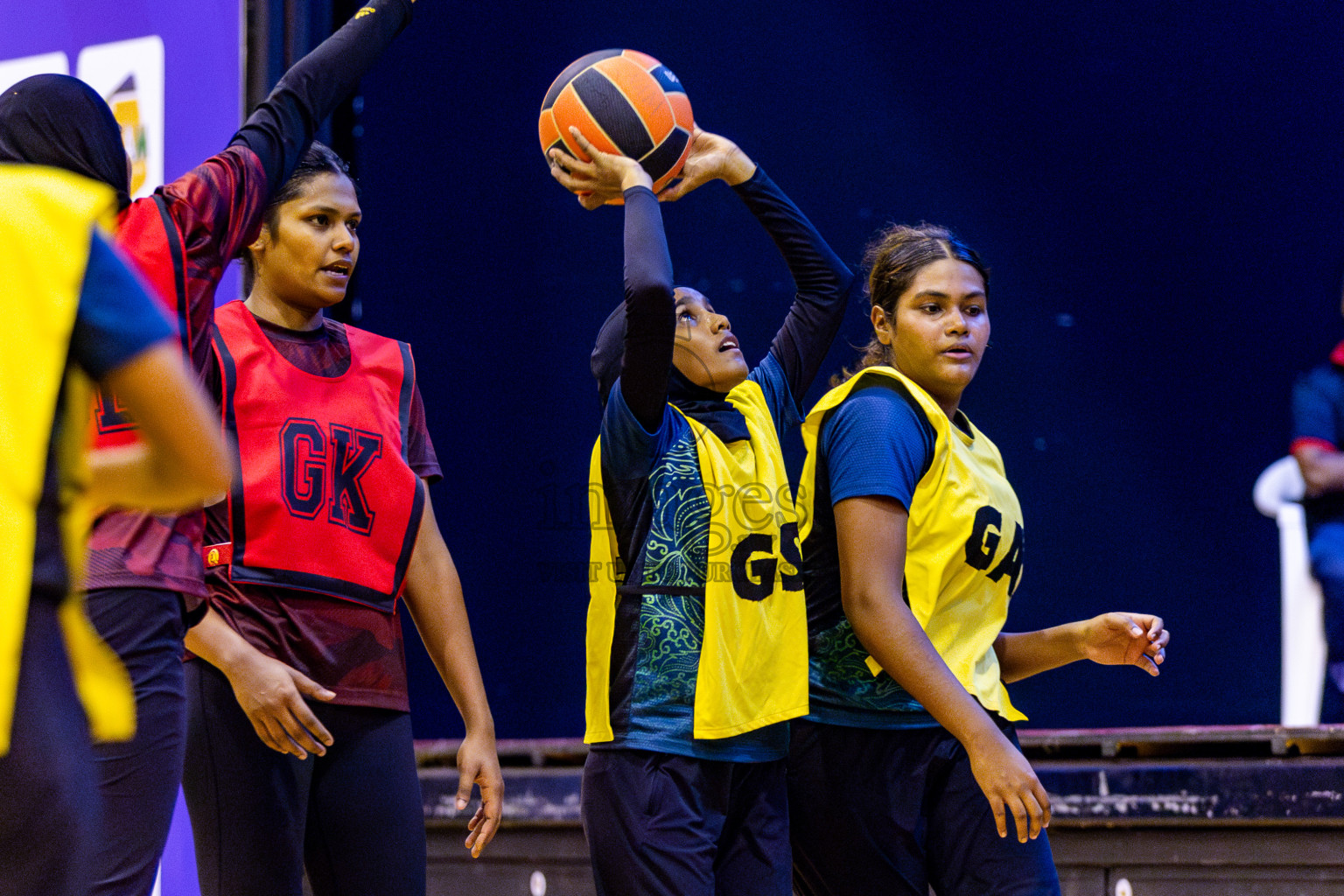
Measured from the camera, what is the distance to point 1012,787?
2.13 metres

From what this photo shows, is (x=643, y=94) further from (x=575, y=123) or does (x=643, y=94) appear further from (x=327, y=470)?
(x=327, y=470)

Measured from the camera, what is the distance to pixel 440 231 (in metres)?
5.19

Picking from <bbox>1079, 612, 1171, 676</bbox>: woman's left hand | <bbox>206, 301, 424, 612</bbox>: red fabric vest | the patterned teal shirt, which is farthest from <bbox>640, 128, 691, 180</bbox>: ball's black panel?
<bbox>1079, 612, 1171, 676</bbox>: woman's left hand

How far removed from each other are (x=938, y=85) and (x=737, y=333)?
1052 mm

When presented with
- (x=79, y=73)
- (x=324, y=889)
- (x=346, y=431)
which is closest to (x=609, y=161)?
(x=346, y=431)

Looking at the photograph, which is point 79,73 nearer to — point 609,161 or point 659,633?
point 609,161

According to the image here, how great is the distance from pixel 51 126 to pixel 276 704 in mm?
869

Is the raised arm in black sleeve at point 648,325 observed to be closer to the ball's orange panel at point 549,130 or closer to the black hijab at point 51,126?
the ball's orange panel at point 549,130

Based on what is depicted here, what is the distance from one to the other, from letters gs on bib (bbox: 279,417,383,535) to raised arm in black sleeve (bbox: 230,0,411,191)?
439mm

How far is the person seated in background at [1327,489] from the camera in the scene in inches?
163

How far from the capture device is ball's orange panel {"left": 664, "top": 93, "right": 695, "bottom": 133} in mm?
2768

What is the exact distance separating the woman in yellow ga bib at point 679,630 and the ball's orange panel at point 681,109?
7.9 inches

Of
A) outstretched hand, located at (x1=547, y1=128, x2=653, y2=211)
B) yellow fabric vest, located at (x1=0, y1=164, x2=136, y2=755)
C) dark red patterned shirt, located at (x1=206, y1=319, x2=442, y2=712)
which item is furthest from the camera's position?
outstretched hand, located at (x1=547, y1=128, x2=653, y2=211)

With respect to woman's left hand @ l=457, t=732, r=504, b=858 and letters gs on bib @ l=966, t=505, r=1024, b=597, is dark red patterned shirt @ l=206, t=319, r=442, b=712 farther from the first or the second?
letters gs on bib @ l=966, t=505, r=1024, b=597
